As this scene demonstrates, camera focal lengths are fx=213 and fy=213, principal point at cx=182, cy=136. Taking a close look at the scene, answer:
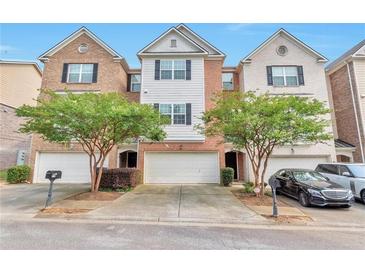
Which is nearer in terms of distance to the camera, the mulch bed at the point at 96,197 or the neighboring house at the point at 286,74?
the mulch bed at the point at 96,197

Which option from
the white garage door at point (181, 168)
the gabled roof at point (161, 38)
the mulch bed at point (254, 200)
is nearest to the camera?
the mulch bed at point (254, 200)

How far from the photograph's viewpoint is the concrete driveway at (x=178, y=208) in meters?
7.03

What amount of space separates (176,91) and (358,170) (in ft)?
37.6

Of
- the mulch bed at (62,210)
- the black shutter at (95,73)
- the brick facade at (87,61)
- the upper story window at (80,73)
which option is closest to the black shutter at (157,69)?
the brick facade at (87,61)

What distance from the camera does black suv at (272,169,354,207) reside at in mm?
8508

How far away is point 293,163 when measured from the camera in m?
15.4

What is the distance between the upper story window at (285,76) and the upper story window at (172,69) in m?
6.29

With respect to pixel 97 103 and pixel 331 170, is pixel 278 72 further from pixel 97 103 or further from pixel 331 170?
pixel 97 103

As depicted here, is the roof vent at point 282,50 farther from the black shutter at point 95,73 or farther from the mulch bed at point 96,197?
the mulch bed at point 96,197

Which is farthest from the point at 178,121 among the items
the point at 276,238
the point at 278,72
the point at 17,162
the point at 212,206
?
the point at 17,162

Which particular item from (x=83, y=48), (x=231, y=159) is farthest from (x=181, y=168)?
(x=83, y=48)


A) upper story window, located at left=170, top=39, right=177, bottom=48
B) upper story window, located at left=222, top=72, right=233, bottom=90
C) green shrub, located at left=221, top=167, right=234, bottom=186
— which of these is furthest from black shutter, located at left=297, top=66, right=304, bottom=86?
upper story window, located at left=170, top=39, right=177, bottom=48

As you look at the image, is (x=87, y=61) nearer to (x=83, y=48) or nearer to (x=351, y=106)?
(x=83, y=48)

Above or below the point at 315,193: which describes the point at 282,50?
above
